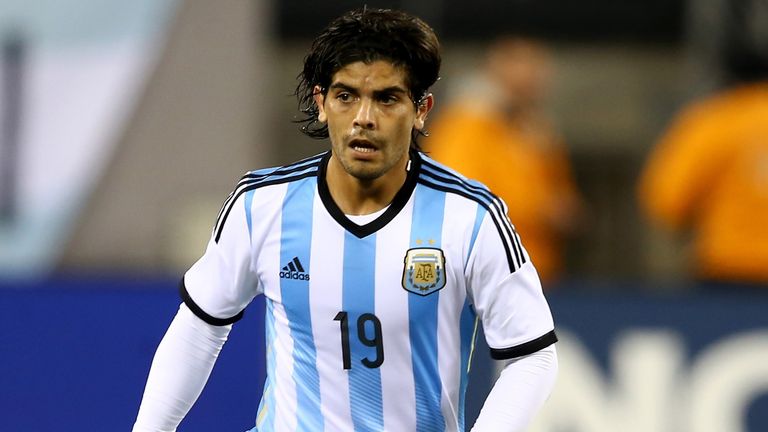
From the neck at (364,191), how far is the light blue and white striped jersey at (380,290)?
0.02 metres

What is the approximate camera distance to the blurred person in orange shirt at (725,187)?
6.39 meters

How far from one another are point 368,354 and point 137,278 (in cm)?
356

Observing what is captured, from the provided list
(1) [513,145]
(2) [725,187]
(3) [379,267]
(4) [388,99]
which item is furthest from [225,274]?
(1) [513,145]

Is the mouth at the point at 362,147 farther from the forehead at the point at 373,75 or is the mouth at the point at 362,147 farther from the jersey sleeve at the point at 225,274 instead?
the jersey sleeve at the point at 225,274

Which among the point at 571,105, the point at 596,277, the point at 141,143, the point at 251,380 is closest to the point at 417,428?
the point at 251,380

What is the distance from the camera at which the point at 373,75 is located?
347 cm

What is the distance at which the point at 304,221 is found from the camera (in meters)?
3.70

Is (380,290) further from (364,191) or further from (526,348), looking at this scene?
(526,348)

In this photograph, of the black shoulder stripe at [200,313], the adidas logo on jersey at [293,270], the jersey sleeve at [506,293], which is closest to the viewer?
the jersey sleeve at [506,293]

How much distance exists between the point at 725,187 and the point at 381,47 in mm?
3343

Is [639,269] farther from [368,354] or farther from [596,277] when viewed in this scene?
[368,354]

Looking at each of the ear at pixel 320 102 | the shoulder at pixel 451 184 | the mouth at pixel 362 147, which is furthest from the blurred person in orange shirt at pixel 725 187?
the mouth at pixel 362 147

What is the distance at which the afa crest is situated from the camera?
3586 millimetres

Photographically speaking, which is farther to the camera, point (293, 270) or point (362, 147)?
point (293, 270)
